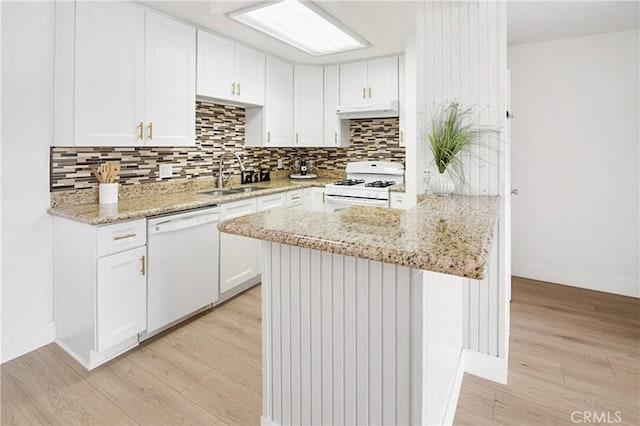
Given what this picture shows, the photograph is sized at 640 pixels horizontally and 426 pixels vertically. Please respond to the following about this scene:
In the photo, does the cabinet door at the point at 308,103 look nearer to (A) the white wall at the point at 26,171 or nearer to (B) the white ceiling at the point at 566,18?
(B) the white ceiling at the point at 566,18

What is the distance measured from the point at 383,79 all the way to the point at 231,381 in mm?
3253

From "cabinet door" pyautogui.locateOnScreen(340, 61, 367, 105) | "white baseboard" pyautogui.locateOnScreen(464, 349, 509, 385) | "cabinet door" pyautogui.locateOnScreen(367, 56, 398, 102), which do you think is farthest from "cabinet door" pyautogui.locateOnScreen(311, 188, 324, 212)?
"white baseboard" pyautogui.locateOnScreen(464, 349, 509, 385)

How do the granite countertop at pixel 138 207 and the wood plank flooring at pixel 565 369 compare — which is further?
the granite countertop at pixel 138 207

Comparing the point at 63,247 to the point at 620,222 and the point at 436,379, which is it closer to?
the point at 436,379

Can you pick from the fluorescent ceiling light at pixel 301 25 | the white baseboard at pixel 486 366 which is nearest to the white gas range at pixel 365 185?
the fluorescent ceiling light at pixel 301 25

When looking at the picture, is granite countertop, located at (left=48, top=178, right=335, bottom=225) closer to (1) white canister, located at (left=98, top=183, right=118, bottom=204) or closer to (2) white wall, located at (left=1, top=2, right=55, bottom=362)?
(1) white canister, located at (left=98, top=183, right=118, bottom=204)

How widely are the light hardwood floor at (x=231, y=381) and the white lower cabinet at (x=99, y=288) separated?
12 centimetres

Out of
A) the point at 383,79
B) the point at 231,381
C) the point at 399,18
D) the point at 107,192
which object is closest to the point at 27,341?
the point at 107,192

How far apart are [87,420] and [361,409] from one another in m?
1.42

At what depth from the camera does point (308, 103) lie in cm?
437

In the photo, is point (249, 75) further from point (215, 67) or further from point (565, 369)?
point (565, 369)

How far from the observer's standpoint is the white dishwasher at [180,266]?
251 centimetres

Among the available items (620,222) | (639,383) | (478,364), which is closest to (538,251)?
(620,222)

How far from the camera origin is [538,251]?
3854mm
